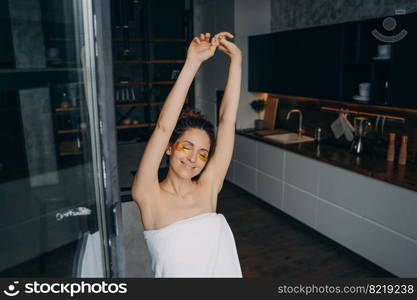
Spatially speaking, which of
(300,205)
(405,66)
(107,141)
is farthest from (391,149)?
Result: (107,141)

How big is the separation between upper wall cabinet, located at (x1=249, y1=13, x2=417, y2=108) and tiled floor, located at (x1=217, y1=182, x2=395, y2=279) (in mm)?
1382

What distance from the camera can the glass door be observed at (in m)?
1.08

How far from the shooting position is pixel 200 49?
127 centimetres

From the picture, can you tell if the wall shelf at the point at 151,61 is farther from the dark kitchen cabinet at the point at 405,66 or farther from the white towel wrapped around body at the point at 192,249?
the white towel wrapped around body at the point at 192,249

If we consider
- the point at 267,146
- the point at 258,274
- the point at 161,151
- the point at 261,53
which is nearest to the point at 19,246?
the point at 161,151

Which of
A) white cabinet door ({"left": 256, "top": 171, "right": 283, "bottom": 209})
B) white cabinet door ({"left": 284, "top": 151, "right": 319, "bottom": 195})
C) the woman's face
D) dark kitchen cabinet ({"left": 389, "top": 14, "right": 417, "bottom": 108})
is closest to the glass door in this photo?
the woman's face

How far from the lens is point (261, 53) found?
15.7 feet

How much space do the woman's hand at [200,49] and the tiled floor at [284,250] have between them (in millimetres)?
2273

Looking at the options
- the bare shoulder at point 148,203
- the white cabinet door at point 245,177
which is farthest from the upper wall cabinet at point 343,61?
the bare shoulder at point 148,203

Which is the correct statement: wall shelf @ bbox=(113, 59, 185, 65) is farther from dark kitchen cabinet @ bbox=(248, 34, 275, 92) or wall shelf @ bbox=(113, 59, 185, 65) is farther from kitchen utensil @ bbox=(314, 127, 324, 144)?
kitchen utensil @ bbox=(314, 127, 324, 144)

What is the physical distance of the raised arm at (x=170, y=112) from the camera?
1221 millimetres

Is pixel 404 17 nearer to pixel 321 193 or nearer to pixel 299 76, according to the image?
pixel 299 76

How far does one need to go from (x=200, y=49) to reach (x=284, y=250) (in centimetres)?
268

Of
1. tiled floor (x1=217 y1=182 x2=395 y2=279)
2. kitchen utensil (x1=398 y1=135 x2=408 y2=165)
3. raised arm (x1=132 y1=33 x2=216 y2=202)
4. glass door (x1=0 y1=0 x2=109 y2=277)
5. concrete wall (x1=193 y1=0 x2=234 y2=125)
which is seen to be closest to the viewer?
glass door (x1=0 y1=0 x2=109 y2=277)
